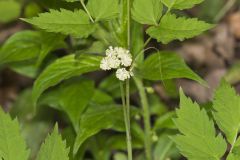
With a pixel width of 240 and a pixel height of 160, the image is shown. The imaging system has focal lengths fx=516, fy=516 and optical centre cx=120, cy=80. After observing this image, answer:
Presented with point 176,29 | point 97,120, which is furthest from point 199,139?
point 97,120

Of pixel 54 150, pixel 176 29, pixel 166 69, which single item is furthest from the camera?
pixel 166 69

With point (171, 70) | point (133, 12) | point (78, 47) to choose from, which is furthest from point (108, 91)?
point (133, 12)

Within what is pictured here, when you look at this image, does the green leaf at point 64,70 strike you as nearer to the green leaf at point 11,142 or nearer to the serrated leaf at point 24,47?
the serrated leaf at point 24,47

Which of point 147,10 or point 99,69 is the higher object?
point 147,10

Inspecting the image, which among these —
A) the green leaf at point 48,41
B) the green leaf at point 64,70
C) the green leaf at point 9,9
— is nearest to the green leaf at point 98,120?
the green leaf at point 64,70

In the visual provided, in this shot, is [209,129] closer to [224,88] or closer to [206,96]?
[224,88]

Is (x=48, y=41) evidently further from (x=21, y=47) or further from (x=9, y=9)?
(x=9, y=9)

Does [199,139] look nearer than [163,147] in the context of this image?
Yes
